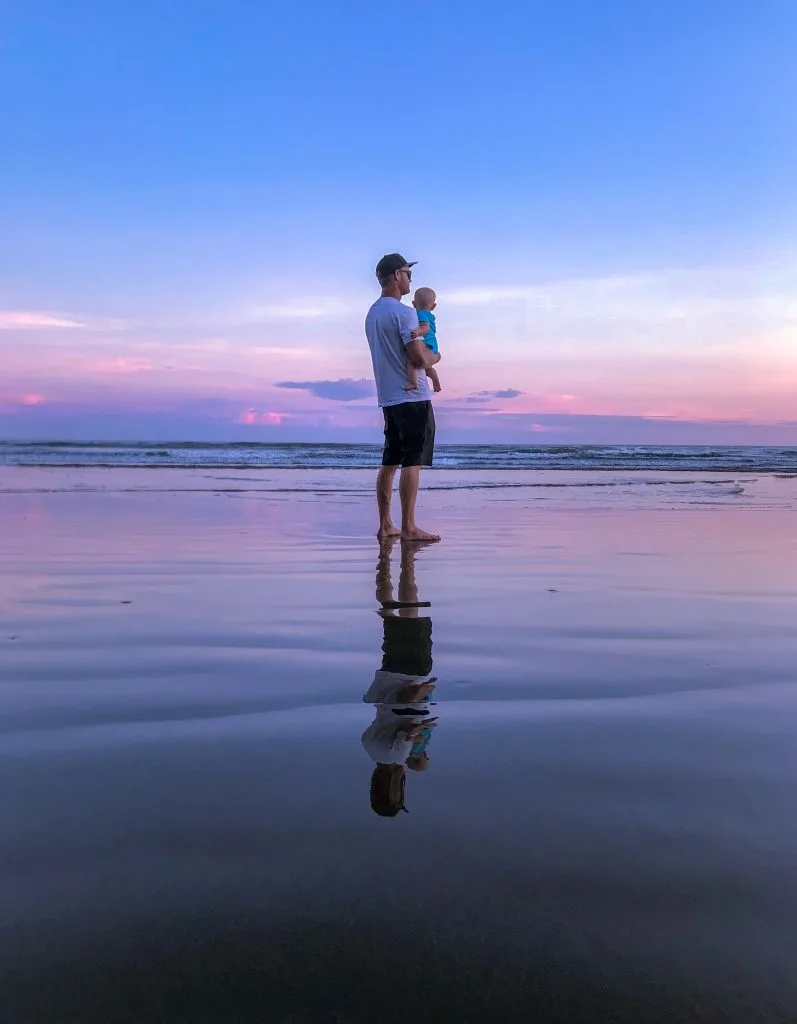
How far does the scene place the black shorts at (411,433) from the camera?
6.09 meters

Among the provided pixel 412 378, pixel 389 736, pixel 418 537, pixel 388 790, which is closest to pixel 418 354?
pixel 412 378

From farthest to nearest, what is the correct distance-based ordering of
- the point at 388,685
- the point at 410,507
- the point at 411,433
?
the point at 411,433
the point at 410,507
the point at 388,685

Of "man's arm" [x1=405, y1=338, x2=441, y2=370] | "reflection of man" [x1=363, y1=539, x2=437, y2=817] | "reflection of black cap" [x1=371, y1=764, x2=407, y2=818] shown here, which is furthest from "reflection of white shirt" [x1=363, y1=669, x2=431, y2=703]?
"man's arm" [x1=405, y1=338, x2=441, y2=370]

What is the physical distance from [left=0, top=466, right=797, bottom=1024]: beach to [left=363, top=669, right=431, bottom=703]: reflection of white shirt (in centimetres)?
3

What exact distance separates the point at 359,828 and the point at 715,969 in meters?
0.51

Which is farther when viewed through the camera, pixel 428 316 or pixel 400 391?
pixel 428 316

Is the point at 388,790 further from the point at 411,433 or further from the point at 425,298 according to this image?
the point at 425,298

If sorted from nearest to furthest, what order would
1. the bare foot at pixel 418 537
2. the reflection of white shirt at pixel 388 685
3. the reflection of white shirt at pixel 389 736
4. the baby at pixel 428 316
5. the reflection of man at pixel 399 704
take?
the reflection of man at pixel 399 704, the reflection of white shirt at pixel 389 736, the reflection of white shirt at pixel 388 685, the bare foot at pixel 418 537, the baby at pixel 428 316

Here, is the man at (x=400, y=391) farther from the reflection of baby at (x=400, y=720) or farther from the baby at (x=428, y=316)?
the reflection of baby at (x=400, y=720)

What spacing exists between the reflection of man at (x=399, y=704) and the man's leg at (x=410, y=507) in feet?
7.94

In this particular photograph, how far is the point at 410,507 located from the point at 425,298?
1.67m

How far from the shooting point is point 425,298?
6.53 meters

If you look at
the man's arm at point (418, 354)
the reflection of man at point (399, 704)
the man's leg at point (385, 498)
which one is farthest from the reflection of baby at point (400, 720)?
the man's arm at point (418, 354)

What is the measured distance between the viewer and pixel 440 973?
91cm
